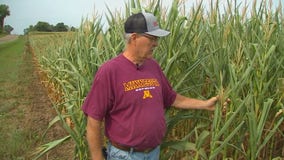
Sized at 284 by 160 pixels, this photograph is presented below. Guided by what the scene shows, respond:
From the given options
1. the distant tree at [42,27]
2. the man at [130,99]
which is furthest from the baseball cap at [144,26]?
the distant tree at [42,27]

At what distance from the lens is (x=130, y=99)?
2127 mm

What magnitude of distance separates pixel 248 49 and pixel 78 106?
55.5 inches

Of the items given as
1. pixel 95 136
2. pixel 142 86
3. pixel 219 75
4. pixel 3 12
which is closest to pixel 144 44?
pixel 142 86

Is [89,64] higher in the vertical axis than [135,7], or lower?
lower

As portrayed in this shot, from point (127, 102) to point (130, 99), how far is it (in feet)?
0.08

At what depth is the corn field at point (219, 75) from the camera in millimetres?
2449

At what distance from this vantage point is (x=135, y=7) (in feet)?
10.5

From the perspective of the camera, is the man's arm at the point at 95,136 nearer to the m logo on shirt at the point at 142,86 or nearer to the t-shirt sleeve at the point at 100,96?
the t-shirt sleeve at the point at 100,96

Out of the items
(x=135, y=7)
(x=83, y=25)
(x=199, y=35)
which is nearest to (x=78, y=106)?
(x=135, y=7)

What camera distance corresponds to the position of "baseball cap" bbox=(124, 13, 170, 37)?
2.08m

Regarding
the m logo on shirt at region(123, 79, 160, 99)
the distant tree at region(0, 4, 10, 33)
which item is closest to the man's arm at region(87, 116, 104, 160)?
the m logo on shirt at region(123, 79, 160, 99)

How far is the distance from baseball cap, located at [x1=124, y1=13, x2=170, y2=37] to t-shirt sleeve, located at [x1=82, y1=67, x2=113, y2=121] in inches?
10.3

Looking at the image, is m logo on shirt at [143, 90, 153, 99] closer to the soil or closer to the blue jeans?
the blue jeans

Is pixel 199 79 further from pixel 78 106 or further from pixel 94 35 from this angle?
pixel 94 35
